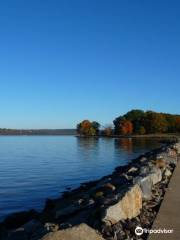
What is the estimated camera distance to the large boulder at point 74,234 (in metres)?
7.05

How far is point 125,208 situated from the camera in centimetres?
988

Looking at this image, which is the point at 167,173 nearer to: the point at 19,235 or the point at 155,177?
the point at 155,177

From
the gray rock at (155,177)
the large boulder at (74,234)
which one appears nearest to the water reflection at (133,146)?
the gray rock at (155,177)

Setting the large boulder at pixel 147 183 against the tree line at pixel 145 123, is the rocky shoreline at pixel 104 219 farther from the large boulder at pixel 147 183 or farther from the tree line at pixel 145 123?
the tree line at pixel 145 123

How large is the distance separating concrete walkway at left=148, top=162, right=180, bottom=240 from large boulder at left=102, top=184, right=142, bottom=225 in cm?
59

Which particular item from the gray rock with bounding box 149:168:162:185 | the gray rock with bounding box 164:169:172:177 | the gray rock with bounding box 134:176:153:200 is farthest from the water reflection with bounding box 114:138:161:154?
the gray rock with bounding box 134:176:153:200

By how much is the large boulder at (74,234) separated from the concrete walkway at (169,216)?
51.8 inches

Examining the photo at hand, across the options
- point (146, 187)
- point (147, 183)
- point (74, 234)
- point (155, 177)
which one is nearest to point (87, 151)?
point (155, 177)

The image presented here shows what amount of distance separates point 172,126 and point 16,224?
505 feet

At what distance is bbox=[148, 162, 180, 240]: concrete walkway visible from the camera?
27.3 feet

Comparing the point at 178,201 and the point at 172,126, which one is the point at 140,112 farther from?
the point at 178,201

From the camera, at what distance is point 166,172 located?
18.2 m

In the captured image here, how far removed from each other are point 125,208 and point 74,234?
287 cm

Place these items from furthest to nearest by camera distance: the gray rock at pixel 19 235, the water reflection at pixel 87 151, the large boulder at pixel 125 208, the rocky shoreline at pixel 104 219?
the water reflection at pixel 87 151 < the gray rock at pixel 19 235 < the large boulder at pixel 125 208 < the rocky shoreline at pixel 104 219
